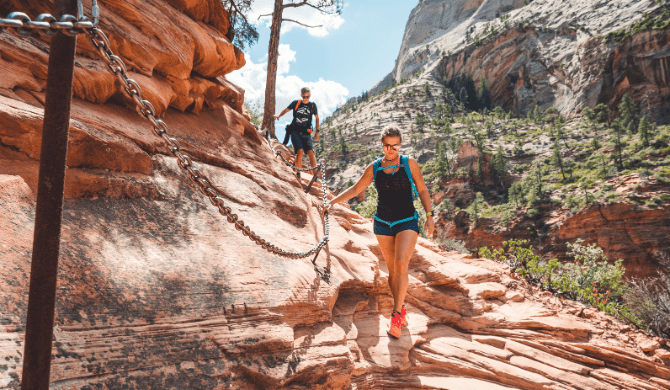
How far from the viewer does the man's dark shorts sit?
24.0 ft

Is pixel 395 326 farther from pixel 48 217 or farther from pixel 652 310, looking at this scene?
pixel 652 310

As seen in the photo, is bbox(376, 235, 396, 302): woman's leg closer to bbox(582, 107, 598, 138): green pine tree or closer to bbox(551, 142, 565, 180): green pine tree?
bbox(551, 142, 565, 180): green pine tree

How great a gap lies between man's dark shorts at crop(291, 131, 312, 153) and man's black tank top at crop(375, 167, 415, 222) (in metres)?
3.77

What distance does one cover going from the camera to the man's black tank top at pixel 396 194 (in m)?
3.81

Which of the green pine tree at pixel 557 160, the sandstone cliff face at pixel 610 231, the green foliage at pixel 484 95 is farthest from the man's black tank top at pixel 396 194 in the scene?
the green foliage at pixel 484 95

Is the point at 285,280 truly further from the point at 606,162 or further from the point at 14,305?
the point at 606,162

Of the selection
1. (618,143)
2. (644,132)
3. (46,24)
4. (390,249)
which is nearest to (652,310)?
(390,249)

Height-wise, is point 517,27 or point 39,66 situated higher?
point 517,27

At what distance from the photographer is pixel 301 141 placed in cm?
733

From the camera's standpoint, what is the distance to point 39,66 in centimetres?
317

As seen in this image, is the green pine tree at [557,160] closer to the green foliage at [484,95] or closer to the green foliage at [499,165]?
the green foliage at [499,165]

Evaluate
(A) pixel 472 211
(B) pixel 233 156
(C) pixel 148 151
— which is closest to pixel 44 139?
(C) pixel 148 151

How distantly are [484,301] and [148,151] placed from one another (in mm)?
5509

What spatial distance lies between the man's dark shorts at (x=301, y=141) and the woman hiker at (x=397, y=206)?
365cm
